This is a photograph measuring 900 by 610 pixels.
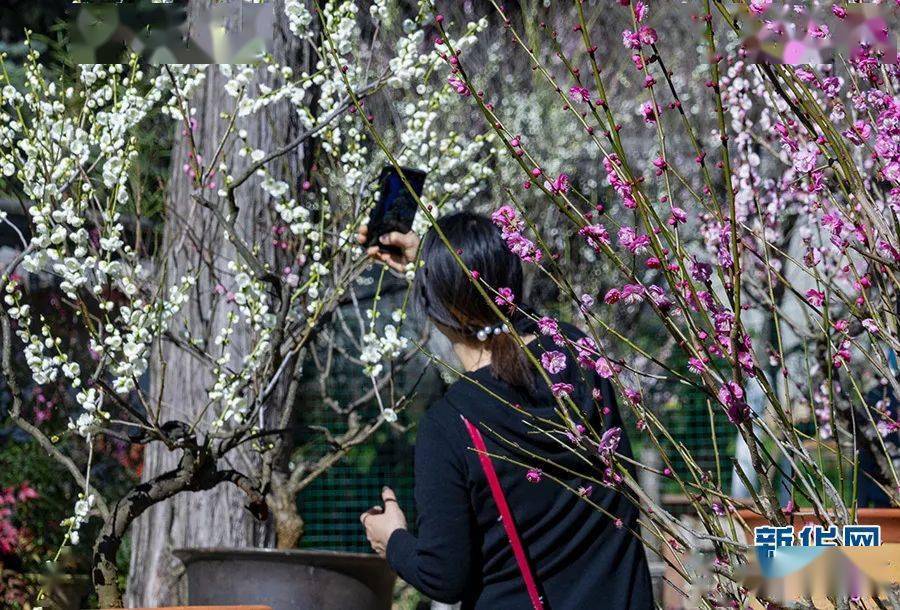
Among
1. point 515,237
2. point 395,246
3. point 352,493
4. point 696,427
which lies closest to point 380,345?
point 395,246

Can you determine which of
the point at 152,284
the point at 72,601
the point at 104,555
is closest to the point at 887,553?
the point at 104,555

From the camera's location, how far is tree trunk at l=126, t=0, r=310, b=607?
379 cm

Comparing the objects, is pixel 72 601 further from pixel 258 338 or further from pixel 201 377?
pixel 258 338

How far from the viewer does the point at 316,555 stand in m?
2.85

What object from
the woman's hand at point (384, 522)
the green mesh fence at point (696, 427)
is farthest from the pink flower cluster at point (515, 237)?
the green mesh fence at point (696, 427)

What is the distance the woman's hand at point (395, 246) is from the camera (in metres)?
2.60

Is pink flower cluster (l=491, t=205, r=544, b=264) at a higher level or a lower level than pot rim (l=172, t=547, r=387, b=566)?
higher

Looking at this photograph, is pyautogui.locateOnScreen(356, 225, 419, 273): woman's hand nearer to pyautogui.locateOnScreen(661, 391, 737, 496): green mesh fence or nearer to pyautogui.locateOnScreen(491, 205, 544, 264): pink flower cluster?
pyautogui.locateOnScreen(491, 205, 544, 264): pink flower cluster

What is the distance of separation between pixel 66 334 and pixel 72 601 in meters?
1.99

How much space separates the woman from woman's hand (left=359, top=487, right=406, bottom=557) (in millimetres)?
65

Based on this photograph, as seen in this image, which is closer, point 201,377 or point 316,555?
point 316,555

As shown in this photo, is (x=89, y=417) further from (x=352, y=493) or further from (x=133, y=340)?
(x=352, y=493)

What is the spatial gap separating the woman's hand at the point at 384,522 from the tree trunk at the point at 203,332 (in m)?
1.53

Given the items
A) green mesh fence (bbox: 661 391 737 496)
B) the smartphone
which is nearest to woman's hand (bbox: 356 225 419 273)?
the smartphone
